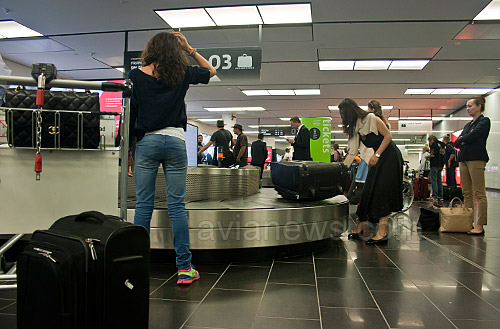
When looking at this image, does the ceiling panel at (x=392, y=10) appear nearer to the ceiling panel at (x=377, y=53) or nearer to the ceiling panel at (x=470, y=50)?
the ceiling panel at (x=470, y=50)

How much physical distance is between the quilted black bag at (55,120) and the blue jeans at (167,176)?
1.85 ft

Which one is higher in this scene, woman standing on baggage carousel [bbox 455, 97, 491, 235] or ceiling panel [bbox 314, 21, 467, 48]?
ceiling panel [bbox 314, 21, 467, 48]

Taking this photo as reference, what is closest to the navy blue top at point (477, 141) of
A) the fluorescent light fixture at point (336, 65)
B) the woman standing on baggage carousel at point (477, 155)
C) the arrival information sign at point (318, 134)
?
the woman standing on baggage carousel at point (477, 155)

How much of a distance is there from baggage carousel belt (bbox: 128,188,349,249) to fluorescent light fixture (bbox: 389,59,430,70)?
23.8 feet

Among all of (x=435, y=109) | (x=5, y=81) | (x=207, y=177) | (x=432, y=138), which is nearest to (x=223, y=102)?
(x=432, y=138)

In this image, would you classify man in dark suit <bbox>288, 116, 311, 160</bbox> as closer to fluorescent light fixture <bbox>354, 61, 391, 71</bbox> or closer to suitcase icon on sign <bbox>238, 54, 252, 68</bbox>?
suitcase icon on sign <bbox>238, 54, 252, 68</bbox>

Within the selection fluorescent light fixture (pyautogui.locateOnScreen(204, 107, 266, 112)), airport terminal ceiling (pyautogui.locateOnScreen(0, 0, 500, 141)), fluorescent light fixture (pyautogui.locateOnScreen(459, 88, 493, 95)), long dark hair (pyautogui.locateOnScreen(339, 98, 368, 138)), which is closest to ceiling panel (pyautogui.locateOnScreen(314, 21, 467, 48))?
airport terminal ceiling (pyautogui.locateOnScreen(0, 0, 500, 141))

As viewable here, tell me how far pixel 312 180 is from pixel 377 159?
0.80 m

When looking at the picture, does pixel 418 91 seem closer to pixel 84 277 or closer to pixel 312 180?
pixel 312 180

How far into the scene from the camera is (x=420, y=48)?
26.0ft

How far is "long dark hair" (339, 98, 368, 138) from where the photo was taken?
3.73 metres

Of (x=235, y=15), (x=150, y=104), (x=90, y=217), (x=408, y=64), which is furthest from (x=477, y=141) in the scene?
(x=408, y=64)

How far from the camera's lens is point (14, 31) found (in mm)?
7434

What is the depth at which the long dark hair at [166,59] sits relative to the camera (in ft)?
7.16
